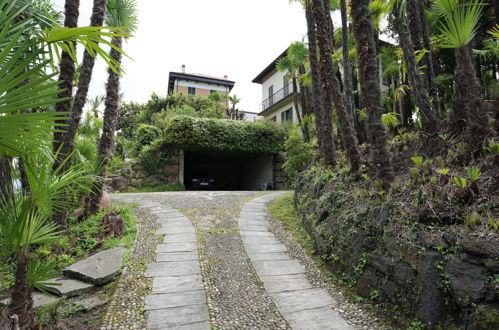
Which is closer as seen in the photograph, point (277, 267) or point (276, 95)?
point (277, 267)

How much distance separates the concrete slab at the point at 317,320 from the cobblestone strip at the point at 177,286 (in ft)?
2.89

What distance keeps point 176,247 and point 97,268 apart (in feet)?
3.94

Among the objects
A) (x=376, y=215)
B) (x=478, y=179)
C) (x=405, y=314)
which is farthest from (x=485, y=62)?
(x=405, y=314)

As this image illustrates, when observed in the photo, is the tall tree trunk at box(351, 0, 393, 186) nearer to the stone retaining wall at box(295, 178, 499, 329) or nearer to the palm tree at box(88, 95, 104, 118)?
the stone retaining wall at box(295, 178, 499, 329)

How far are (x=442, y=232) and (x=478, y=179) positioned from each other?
2.76 feet

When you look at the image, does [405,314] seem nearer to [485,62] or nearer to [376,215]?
[376,215]

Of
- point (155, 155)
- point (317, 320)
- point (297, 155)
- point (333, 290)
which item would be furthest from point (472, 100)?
point (155, 155)

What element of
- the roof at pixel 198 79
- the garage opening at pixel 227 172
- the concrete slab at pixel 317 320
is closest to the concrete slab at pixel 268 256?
the concrete slab at pixel 317 320

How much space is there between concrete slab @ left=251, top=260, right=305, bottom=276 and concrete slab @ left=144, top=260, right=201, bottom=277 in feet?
2.86

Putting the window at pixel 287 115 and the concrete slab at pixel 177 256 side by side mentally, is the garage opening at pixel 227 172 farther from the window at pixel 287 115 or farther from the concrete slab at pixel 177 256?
the concrete slab at pixel 177 256

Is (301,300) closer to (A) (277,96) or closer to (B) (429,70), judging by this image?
(B) (429,70)

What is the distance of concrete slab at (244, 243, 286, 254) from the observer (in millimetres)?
4491

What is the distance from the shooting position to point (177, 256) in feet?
13.5

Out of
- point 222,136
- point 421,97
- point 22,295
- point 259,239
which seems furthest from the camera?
→ point 222,136
